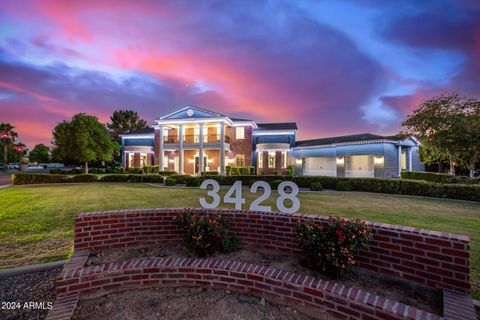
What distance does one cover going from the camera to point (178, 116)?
86.6ft

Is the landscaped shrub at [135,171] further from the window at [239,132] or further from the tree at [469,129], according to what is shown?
the tree at [469,129]

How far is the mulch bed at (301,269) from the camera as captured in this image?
102 inches

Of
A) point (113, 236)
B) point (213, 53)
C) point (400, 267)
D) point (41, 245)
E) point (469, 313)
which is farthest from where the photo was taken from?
point (213, 53)

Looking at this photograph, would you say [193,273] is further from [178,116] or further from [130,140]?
[130,140]

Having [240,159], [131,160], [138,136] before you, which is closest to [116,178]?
[131,160]

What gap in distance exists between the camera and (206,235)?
3.56 meters

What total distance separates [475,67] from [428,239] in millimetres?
16547

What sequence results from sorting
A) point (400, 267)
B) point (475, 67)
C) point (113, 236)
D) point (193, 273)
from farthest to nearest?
point (475, 67), point (113, 236), point (193, 273), point (400, 267)

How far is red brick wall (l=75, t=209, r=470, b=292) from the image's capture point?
8.47ft

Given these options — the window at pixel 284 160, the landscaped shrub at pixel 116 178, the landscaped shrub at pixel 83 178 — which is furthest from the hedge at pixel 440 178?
the landscaped shrub at pixel 83 178

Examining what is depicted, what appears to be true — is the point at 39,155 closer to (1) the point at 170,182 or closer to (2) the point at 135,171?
(2) the point at 135,171

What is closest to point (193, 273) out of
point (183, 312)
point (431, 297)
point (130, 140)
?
point (183, 312)

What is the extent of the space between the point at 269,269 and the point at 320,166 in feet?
80.6

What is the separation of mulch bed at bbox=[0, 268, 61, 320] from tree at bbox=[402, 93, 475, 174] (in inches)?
915
